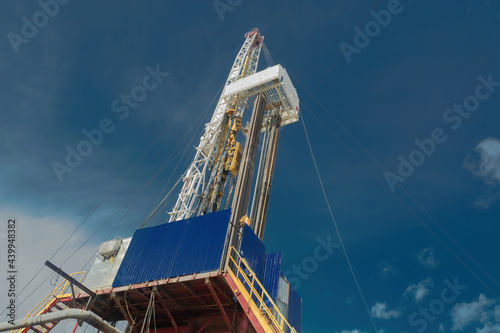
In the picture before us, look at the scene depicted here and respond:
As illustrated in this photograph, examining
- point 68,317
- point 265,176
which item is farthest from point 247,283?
point 265,176

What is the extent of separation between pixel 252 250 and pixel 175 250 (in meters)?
4.53

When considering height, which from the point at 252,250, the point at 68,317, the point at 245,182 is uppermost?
the point at 245,182

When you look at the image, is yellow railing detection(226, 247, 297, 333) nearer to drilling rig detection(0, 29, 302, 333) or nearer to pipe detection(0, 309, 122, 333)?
drilling rig detection(0, 29, 302, 333)

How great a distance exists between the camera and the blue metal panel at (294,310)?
73.8 feet

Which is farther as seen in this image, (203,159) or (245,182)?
(203,159)

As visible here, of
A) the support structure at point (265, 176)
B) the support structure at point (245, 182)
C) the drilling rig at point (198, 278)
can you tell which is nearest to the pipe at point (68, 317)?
the drilling rig at point (198, 278)

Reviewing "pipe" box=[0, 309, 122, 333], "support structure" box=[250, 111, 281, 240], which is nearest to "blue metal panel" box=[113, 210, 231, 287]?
"pipe" box=[0, 309, 122, 333]

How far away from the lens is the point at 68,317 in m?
15.8

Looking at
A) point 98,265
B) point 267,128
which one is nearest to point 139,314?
point 98,265

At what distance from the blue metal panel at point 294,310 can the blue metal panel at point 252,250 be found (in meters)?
3.81

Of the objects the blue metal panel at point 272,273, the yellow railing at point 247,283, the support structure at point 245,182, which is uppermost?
the support structure at point 245,182

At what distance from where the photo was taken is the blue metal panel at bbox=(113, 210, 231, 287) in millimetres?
17670

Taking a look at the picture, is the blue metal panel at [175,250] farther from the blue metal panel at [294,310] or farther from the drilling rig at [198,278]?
the blue metal panel at [294,310]

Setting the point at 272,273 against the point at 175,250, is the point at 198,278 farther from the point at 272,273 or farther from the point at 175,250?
the point at 272,273
